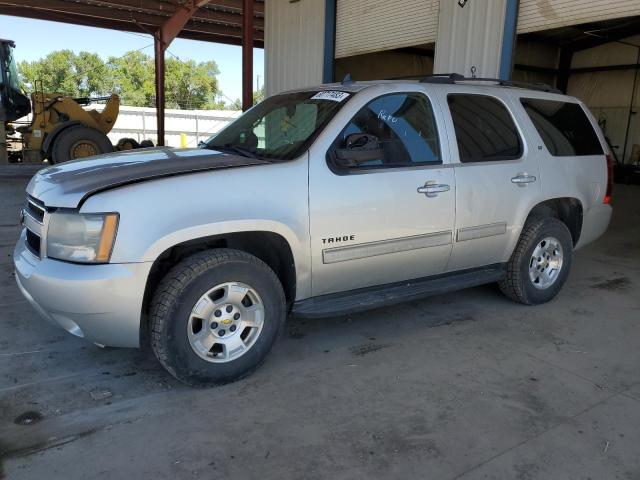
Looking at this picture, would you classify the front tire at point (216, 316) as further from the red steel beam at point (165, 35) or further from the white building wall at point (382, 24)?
the red steel beam at point (165, 35)

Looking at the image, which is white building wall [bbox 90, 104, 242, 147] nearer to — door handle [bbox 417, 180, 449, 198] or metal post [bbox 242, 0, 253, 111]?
metal post [bbox 242, 0, 253, 111]

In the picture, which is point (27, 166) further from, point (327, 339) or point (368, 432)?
point (368, 432)

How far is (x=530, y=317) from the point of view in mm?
4797

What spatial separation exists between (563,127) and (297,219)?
3070mm

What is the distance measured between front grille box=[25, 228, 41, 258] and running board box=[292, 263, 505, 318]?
5.34ft

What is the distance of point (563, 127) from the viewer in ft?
16.7

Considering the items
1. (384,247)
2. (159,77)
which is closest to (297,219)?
(384,247)

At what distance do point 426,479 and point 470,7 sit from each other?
7581mm

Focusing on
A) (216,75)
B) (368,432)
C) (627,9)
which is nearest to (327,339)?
(368,432)

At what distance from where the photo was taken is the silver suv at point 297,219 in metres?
3.03

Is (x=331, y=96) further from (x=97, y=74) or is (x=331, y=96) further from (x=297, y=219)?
(x=97, y=74)

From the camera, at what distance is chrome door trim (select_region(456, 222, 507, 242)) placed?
4246 millimetres

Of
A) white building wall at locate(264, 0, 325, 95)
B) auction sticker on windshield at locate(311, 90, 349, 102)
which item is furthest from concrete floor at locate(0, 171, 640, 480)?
white building wall at locate(264, 0, 325, 95)

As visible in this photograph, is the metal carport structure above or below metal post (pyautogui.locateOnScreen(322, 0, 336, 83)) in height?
above
